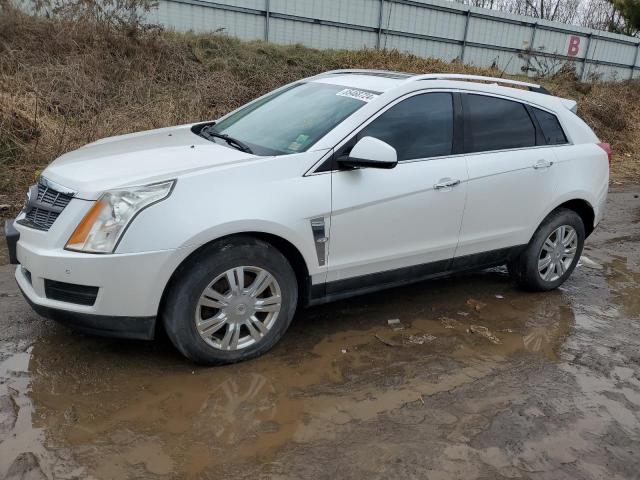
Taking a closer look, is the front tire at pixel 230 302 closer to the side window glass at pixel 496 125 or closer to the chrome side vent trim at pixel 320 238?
the chrome side vent trim at pixel 320 238

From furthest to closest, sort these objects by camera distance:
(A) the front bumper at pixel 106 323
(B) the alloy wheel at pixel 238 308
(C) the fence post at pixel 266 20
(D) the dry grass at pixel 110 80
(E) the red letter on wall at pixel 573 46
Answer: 1. (E) the red letter on wall at pixel 573 46
2. (C) the fence post at pixel 266 20
3. (D) the dry grass at pixel 110 80
4. (B) the alloy wheel at pixel 238 308
5. (A) the front bumper at pixel 106 323

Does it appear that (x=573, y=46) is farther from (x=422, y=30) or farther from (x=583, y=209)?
(x=583, y=209)

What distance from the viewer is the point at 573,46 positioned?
60.6 ft

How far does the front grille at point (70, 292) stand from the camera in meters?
3.09

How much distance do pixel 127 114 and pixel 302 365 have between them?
643 centimetres

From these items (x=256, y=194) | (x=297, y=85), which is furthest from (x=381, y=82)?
(x=256, y=194)

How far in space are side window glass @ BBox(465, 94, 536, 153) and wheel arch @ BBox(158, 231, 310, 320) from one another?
5.20 feet

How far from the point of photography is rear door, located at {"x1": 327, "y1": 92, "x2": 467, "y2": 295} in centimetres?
370

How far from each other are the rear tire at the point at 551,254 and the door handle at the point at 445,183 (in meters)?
1.15

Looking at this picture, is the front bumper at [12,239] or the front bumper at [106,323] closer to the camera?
the front bumper at [106,323]

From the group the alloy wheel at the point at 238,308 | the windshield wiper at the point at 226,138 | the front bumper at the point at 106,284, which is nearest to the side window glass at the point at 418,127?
the windshield wiper at the point at 226,138

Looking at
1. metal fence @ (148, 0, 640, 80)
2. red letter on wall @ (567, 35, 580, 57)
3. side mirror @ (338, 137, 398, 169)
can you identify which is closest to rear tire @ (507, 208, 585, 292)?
side mirror @ (338, 137, 398, 169)

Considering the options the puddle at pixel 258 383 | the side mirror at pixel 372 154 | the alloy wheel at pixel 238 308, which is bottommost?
the puddle at pixel 258 383

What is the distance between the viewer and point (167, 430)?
2910 millimetres
